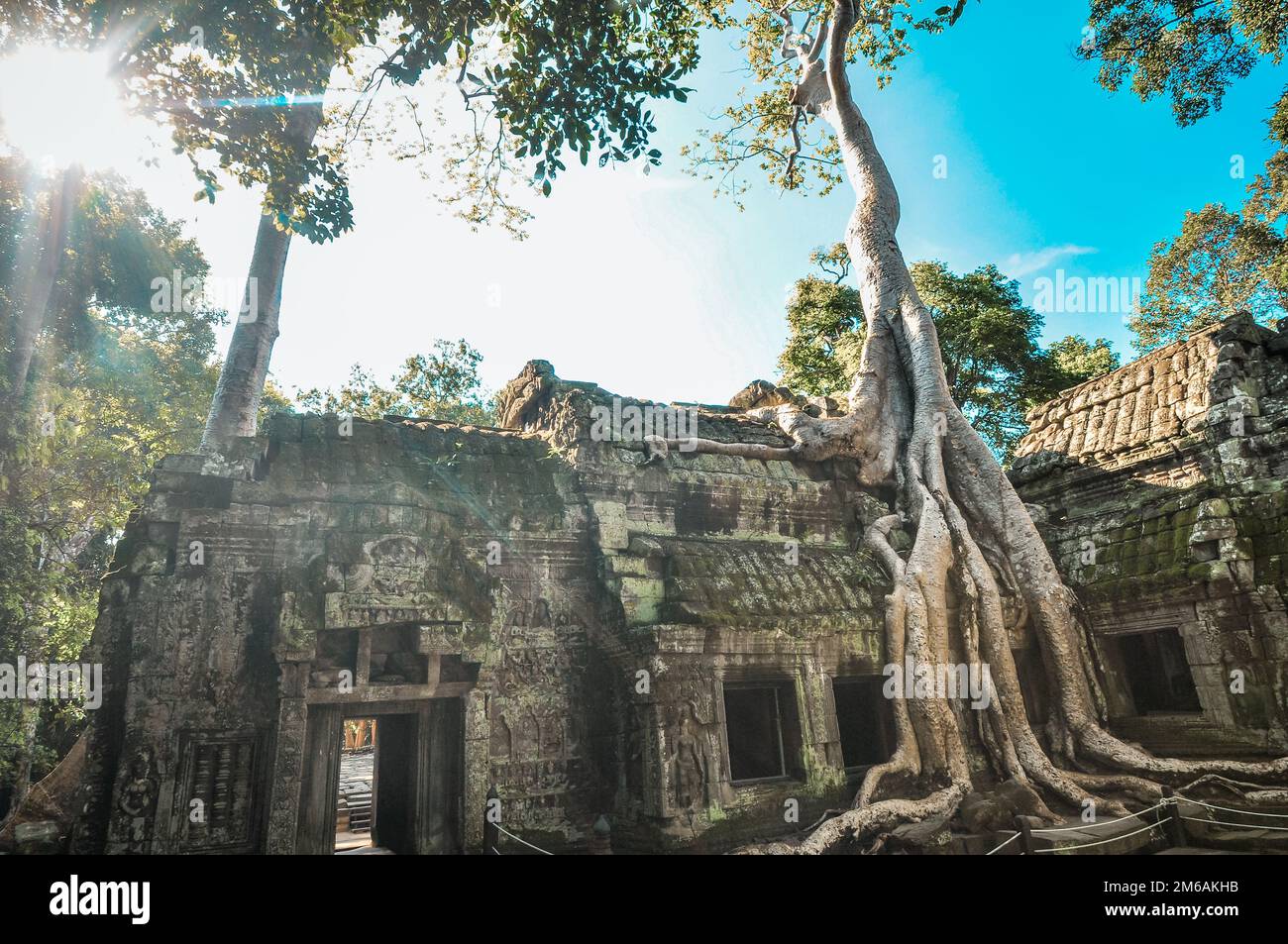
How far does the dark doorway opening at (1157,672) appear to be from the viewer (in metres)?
8.84

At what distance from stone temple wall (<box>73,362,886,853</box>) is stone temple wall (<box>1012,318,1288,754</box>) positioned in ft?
11.0

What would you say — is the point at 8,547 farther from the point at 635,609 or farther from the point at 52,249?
the point at 635,609

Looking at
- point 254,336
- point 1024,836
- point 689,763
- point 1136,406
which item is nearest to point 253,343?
point 254,336

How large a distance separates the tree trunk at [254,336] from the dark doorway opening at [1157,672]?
455 inches

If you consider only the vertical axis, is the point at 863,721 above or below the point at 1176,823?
above

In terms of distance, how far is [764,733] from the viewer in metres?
7.38

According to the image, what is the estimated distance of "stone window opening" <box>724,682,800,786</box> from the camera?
700 cm

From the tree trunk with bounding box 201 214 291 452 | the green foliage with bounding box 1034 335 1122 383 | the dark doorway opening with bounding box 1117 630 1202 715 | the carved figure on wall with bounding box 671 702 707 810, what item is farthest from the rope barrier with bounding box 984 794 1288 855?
the green foliage with bounding box 1034 335 1122 383

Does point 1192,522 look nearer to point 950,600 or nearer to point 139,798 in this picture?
point 950,600

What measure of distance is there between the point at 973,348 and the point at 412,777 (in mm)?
17184

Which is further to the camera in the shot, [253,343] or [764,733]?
[253,343]

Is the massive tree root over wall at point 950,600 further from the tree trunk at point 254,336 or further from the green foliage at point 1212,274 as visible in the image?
the green foliage at point 1212,274

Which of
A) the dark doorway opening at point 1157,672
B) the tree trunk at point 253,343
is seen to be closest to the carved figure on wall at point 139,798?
the tree trunk at point 253,343
